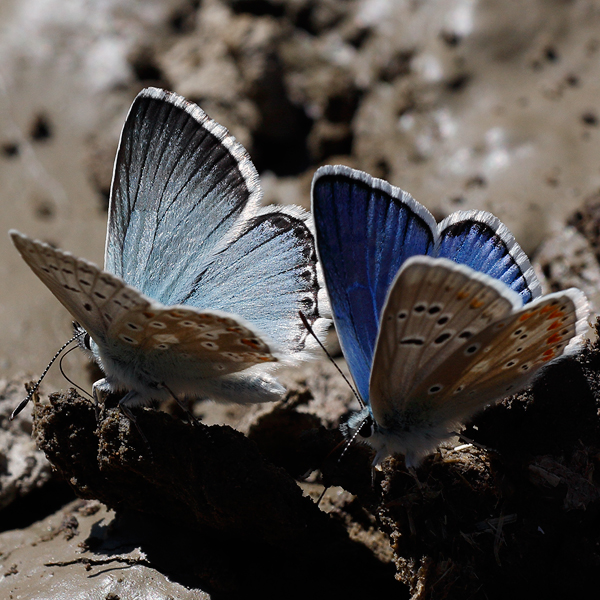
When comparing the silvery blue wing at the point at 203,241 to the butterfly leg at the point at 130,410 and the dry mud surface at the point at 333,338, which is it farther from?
the dry mud surface at the point at 333,338

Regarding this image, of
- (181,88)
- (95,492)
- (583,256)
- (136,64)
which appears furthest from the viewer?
(136,64)

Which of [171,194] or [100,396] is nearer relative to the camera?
[100,396]

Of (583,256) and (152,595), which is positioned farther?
(583,256)

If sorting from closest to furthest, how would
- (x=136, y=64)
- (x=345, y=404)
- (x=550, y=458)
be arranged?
1. (x=550, y=458)
2. (x=345, y=404)
3. (x=136, y=64)


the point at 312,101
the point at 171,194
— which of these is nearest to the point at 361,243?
the point at 171,194

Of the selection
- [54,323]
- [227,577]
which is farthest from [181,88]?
[227,577]

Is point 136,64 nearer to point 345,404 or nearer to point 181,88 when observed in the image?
point 181,88

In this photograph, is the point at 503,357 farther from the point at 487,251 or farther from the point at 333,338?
the point at 333,338
